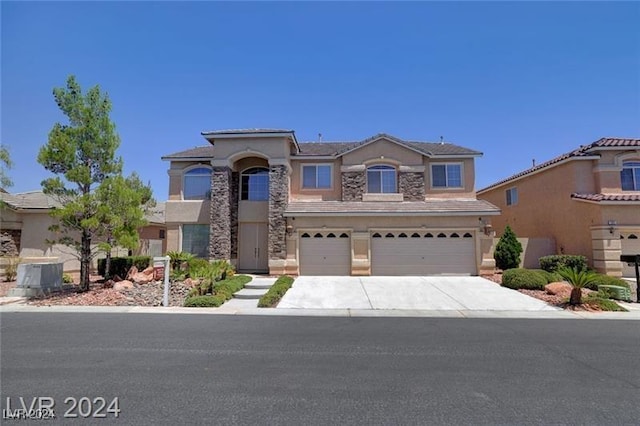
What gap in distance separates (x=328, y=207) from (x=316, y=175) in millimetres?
2822

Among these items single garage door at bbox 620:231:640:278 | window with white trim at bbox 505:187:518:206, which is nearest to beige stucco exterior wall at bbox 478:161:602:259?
window with white trim at bbox 505:187:518:206

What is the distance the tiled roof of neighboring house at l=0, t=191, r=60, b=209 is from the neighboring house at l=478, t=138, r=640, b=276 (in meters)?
28.4

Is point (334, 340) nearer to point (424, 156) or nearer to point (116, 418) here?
point (116, 418)

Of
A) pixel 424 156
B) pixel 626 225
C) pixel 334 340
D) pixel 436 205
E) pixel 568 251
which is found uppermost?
pixel 424 156

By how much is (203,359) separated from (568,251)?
2068 cm

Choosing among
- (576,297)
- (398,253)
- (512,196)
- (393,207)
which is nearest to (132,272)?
(398,253)

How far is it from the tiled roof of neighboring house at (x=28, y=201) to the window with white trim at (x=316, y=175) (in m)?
13.9

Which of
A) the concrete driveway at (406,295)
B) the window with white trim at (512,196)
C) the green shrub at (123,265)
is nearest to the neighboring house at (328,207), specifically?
the concrete driveway at (406,295)

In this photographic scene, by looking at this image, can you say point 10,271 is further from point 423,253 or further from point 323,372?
point 423,253

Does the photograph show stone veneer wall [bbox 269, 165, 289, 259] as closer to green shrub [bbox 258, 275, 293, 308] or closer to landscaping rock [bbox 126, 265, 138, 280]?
green shrub [bbox 258, 275, 293, 308]

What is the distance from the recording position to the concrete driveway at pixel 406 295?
A: 12352mm

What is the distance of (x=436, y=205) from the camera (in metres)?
19.9

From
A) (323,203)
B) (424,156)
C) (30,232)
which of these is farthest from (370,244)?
(30,232)

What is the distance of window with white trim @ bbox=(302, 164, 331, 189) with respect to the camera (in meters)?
21.6
